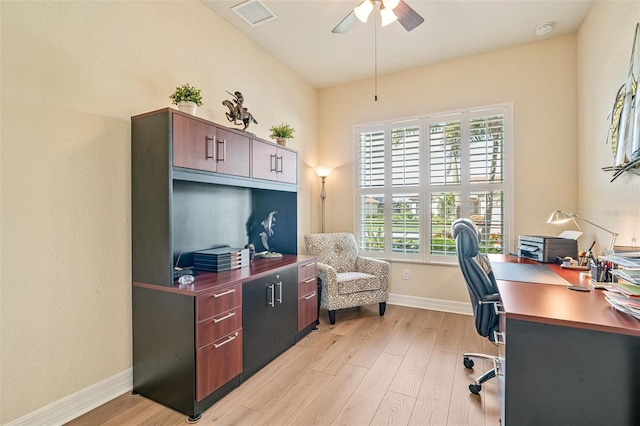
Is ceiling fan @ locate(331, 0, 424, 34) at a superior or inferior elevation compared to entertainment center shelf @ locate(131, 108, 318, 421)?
superior

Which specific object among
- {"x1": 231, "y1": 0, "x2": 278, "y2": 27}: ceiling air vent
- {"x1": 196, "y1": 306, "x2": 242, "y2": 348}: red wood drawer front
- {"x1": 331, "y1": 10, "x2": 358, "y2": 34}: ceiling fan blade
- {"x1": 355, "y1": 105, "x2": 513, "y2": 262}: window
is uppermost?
{"x1": 231, "y1": 0, "x2": 278, "y2": 27}: ceiling air vent

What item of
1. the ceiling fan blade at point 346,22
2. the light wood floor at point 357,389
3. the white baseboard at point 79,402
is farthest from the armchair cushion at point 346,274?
the ceiling fan blade at point 346,22

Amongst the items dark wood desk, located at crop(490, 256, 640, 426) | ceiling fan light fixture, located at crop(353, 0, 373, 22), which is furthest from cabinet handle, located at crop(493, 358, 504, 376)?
ceiling fan light fixture, located at crop(353, 0, 373, 22)

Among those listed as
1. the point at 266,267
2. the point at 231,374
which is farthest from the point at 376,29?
the point at 231,374

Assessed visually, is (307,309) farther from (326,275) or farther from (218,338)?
(218,338)

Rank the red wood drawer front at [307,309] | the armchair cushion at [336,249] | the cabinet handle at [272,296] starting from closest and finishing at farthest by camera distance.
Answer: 1. the cabinet handle at [272,296]
2. the red wood drawer front at [307,309]
3. the armchair cushion at [336,249]

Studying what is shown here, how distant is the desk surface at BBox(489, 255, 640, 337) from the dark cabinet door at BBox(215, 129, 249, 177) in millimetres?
1946

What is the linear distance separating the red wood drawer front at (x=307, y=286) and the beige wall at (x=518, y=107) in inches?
Answer: 52.1

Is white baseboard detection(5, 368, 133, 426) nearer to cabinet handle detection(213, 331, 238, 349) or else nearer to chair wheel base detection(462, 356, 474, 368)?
cabinet handle detection(213, 331, 238, 349)

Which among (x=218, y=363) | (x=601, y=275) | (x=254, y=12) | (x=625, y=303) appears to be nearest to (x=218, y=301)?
Result: (x=218, y=363)

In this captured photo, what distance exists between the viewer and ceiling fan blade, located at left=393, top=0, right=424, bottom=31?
2.07 m

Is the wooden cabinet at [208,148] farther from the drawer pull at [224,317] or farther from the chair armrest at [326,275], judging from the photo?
the chair armrest at [326,275]

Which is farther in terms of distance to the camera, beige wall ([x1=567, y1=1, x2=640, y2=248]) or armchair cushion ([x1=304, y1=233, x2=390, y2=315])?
armchair cushion ([x1=304, y1=233, x2=390, y2=315])

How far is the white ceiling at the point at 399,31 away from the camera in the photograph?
8.76ft
